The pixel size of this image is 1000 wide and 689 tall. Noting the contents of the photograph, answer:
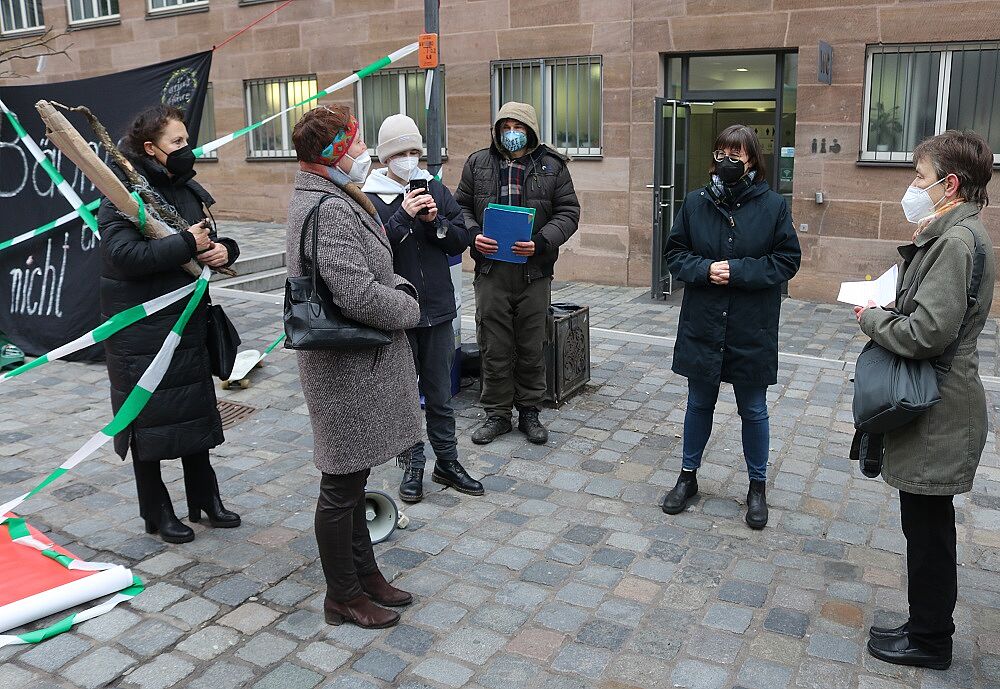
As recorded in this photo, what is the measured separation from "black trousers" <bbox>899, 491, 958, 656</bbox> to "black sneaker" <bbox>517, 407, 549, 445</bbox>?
2.68m

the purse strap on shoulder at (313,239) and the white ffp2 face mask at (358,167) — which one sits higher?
the white ffp2 face mask at (358,167)

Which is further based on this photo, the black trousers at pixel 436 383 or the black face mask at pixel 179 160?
the black trousers at pixel 436 383

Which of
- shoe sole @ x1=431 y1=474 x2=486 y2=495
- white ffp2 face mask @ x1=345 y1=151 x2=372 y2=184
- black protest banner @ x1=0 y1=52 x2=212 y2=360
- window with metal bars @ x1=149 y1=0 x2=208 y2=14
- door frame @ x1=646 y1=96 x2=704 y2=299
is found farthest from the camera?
window with metal bars @ x1=149 y1=0 x2=208 y2=14

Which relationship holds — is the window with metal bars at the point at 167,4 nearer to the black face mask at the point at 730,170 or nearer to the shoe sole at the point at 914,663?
the black face mask at the point at 730,170

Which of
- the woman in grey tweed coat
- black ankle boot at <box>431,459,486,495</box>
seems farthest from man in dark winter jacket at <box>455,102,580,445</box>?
the woman in grey tweed coat

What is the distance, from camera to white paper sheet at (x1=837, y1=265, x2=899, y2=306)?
344 centimetres

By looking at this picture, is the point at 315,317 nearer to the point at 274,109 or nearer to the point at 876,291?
the point at 876,291

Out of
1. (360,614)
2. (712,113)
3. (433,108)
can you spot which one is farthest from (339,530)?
(712,113)

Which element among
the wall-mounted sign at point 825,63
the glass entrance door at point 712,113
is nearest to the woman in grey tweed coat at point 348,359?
the glass entrance door at point 712,113

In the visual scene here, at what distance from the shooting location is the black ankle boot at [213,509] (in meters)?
4.61

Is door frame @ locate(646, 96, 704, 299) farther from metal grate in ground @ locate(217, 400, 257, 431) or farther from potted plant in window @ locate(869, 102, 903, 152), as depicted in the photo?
metal grate in ground @ locate(217, 400, 257, 431)

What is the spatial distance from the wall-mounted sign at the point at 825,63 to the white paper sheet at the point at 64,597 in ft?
27.5

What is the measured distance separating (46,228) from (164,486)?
4209 mm

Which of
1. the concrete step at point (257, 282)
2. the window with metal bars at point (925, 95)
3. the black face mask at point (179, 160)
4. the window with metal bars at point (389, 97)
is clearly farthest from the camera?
the window with metal bars at point (389, 97)
